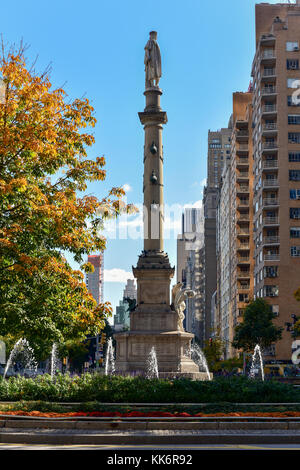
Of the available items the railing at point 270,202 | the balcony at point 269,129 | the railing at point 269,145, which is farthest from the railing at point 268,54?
the railing at point 270,202

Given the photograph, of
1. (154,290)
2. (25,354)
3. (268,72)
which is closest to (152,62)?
(154,290)

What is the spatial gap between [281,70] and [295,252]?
24302 millimetres

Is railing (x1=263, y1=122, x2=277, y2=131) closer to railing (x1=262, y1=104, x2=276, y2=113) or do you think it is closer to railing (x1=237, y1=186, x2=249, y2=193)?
railing (x1=262, y1=104, x2=276, y2=113)

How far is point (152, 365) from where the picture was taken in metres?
30.5

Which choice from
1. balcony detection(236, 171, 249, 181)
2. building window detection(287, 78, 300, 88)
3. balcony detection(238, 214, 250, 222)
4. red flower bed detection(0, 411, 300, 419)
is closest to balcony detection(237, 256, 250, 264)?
balcony detection(238, 214, 250, 222)

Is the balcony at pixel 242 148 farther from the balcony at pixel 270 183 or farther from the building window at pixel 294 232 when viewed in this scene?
the building window at pixel 294 232

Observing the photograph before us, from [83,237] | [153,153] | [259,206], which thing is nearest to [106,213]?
[83,237]

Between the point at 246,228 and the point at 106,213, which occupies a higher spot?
the point at 246,228

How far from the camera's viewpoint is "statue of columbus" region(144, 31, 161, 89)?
36594 millimetres

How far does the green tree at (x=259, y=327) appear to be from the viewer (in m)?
69.4

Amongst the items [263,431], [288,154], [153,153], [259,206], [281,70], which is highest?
[281,70]
